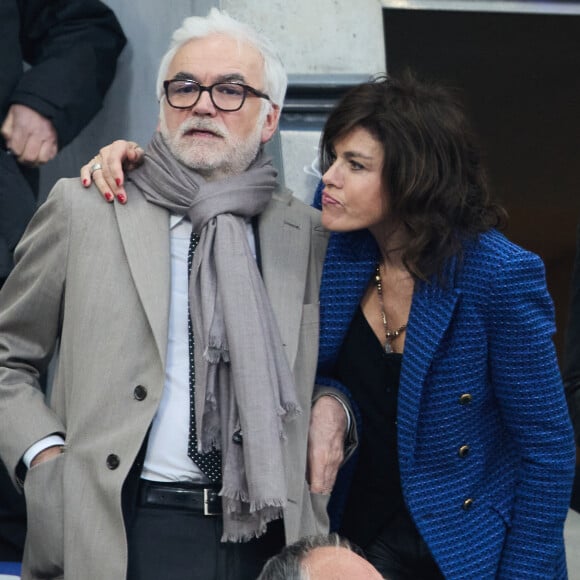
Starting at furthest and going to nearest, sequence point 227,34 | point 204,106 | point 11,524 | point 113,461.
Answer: point 11,524
point 227,34
point 204,106
point 113,461

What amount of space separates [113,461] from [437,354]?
2.77ft

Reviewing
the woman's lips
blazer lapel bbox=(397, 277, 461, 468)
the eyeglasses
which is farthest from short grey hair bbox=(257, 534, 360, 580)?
the eyeglasses

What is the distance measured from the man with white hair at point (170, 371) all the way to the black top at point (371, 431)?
0.12 metres

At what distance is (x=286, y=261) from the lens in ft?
11.1

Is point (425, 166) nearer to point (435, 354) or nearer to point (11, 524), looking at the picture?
point (435, 354)

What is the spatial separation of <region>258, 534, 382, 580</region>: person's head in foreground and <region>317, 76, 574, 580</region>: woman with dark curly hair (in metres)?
0.87

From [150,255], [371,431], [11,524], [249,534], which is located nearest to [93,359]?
[150,255]

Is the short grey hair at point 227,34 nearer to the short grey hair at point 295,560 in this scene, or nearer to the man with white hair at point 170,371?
the man with white hair at point 170,371

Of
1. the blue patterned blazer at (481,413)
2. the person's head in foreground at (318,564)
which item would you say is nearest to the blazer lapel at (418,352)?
the blue patterned blazer at (481,413)

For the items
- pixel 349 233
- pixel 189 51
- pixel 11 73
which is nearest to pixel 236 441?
pixel 349 233

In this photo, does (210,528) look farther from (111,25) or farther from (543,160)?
(543,160)

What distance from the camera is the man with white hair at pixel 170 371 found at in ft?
10.1

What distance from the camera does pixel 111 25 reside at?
478 cm

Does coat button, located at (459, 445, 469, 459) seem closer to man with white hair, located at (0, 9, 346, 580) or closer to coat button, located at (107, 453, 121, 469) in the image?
man with white hair, located at (0, 9, 346, 580)
